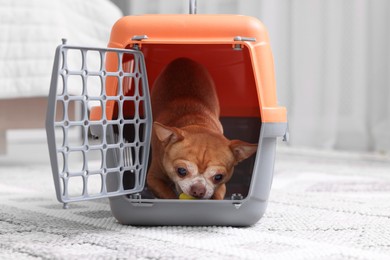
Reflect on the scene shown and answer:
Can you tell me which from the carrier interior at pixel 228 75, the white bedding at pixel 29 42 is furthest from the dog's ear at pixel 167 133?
the white bedding at pixel 29 42

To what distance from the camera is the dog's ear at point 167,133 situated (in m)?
1.09

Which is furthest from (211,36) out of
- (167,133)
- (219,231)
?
(219,231)

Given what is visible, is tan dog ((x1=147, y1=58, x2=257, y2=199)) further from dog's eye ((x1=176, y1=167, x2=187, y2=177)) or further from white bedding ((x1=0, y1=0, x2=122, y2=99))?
white bedding ((x1=0, y1=0, x2=122, y2=99))

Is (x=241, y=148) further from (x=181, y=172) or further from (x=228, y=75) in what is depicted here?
(x=228, y=75)

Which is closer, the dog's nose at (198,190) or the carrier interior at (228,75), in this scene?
the dog's nose at (198,190)

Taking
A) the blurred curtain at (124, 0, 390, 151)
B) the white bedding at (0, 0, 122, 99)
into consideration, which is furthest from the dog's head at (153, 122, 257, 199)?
the blurred curtain at (124, 0, 390, 151)

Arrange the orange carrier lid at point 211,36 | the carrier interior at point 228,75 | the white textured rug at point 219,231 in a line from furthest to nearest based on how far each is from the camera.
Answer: the carrier interior at point 228,75 < the orange carrier lid at point 211,36 < the white textured rug at point 219,231

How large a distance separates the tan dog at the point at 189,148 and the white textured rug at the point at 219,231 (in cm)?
10

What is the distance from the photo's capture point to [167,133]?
43.3 inches

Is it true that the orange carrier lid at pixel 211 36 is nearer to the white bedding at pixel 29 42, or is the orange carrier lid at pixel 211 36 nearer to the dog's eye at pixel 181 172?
the dog's eye at pixel 181 172

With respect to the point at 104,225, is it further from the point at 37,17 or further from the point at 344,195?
the point at 37,17

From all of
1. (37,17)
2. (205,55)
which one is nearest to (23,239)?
(205,55)

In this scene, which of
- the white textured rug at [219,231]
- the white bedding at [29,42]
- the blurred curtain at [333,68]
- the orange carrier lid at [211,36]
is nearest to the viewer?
the white textured rug at [219,231]

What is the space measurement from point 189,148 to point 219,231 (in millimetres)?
165
